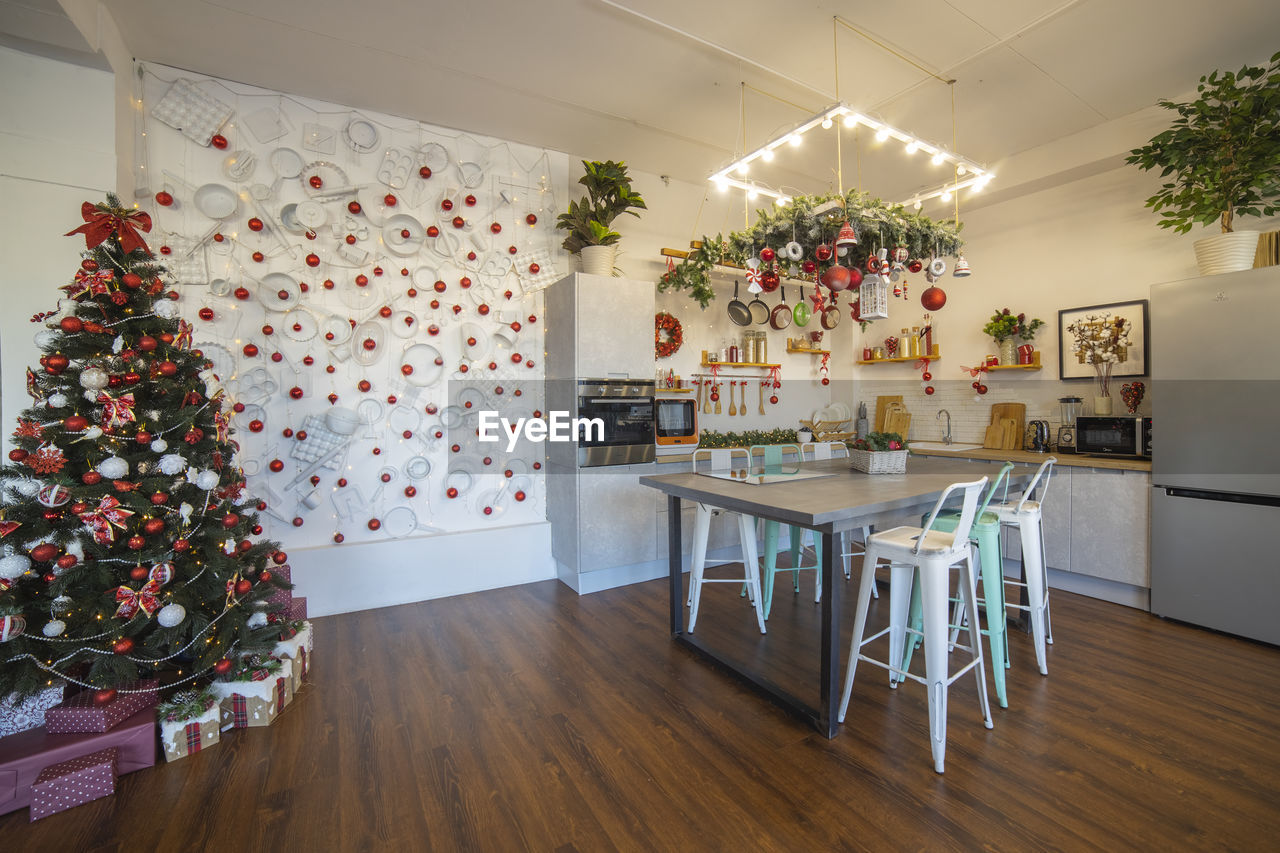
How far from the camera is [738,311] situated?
517 cm

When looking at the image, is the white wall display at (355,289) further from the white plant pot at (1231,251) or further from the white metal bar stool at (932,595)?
the white plant pot at (1231,251)

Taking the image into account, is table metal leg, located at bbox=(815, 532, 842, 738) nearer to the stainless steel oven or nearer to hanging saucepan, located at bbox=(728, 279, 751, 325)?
the stainless steel oven

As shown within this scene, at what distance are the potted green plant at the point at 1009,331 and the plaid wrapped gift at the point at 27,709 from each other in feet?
19.3

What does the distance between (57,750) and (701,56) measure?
4.09 m

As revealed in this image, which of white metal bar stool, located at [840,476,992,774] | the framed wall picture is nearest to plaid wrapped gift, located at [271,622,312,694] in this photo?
white metal bar stool, located at [840,476,992,774]

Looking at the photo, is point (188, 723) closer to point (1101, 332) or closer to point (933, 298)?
point (933, 298)

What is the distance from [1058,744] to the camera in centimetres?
209

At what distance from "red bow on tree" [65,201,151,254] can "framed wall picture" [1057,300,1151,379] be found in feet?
18.2

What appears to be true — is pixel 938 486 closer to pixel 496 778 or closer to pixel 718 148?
pixel 496 778

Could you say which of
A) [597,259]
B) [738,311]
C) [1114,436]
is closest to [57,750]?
[597,259]

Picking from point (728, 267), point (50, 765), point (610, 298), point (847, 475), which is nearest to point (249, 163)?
point (610, 298)

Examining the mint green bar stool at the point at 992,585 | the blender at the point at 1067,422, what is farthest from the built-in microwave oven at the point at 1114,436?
the mint green bar stool at the point at 992,585

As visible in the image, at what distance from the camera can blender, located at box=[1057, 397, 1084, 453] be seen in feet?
13.1

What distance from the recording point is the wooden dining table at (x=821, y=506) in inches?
83.4
